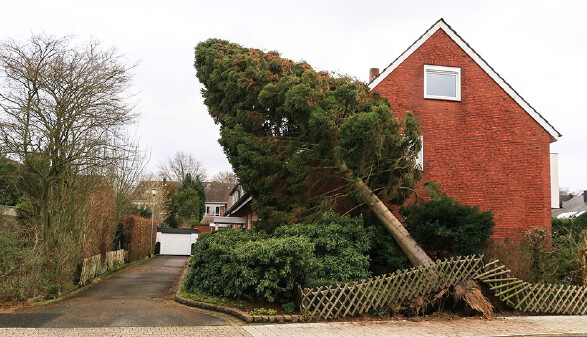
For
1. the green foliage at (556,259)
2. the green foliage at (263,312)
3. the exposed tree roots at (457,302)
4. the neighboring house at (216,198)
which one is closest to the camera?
the green foliage at (263,312)

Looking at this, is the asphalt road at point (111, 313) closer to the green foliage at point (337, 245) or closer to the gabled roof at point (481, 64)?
the green foliage at point (337, 245)

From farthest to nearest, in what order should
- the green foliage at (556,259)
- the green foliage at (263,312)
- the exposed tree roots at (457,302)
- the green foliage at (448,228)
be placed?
the green foliage at (556,259) → the green foliage at (448,228) → the exposed tree roots at (457,302) → the green foliage at (263,312)

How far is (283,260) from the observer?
1083cm

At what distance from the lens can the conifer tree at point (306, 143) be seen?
12.6m

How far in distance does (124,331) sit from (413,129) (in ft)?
29.3

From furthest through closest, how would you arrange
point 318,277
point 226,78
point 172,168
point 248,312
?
1. point 172,168
2. point 226,78
3. point 318,277
4. point 248,312

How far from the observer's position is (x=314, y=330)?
9617 mm

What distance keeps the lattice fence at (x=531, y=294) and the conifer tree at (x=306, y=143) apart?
1.70 m

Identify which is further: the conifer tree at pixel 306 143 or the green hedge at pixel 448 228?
the green hedge at pixel 448 228

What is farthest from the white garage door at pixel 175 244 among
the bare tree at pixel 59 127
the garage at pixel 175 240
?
the bare tree at pixel 59 127

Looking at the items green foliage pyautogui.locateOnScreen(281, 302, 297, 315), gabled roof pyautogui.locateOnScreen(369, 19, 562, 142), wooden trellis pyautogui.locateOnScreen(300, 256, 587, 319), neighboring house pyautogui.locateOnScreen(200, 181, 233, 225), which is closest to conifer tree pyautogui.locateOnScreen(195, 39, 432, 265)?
wooden trellis pyautogui.locateOnScreen(300, 256, 587, 319)

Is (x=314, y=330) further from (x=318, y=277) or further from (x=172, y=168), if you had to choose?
(x=172, y=168)

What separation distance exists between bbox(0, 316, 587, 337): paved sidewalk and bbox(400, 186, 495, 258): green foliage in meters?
2.10

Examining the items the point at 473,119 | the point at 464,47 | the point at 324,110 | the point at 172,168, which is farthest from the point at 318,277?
→ the point at 172,168
